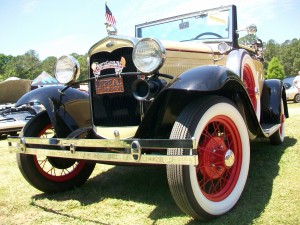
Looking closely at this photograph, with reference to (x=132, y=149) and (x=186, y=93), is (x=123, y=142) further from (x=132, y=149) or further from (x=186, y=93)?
(x=186, y=93)

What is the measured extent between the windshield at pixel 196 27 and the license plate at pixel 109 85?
5.94 feet

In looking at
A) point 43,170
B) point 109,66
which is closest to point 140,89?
point 109,66

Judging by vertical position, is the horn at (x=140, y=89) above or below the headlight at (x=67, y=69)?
below

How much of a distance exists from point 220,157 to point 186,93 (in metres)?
0.57

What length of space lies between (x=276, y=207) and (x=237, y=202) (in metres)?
0.29

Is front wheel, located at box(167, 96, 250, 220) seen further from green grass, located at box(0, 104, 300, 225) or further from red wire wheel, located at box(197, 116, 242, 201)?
green grass, located at box(0, 104, 300, 225)

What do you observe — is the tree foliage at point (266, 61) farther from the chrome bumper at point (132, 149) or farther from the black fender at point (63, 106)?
the chrome bumper at point (132, 149)

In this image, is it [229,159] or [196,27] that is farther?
[196,27]

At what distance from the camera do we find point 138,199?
293 cm

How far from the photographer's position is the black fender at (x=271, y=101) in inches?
159

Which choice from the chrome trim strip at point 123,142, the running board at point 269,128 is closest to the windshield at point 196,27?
the running board at point 269,128

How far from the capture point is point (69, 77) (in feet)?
10.1

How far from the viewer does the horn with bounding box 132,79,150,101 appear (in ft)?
8.36

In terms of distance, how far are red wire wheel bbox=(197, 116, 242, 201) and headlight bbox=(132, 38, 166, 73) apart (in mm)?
588
